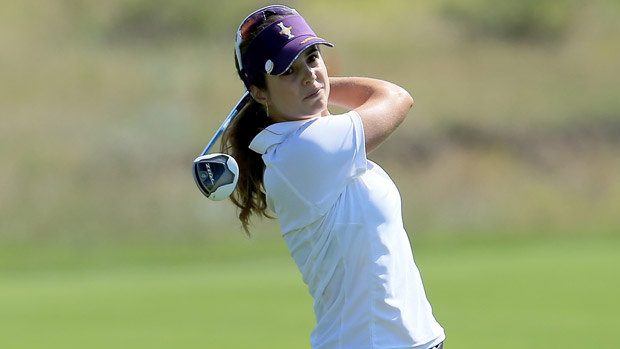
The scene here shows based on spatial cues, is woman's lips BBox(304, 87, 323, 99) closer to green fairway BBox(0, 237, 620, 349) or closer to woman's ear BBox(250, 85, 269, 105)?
woman's ear BBox(250, 85, 269, 105)

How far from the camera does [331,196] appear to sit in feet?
8.75

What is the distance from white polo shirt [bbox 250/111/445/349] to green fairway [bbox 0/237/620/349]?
4.37m

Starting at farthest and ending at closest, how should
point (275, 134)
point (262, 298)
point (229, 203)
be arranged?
point (229, 203), point (262, 298), point (275, 134)

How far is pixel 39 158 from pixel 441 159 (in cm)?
660

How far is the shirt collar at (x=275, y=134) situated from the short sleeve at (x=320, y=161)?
0.03 metres

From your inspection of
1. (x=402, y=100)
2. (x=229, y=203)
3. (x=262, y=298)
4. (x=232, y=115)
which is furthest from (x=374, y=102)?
(x=229, y=203)

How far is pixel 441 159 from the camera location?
17.7 meters

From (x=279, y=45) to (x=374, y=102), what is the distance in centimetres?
33

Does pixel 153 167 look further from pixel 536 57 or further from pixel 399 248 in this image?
pixel 399 248

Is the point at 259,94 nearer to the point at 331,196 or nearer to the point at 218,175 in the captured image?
the point at 218,175

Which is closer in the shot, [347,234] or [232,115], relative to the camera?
[347,234]

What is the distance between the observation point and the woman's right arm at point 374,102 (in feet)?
9.12

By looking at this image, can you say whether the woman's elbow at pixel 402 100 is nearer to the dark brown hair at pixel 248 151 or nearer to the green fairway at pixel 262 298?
the dark brown hair at pixel 248 151

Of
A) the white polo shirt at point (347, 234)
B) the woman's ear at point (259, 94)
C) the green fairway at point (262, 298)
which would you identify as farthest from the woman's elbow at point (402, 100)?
the green fairway at point (262, 298)
